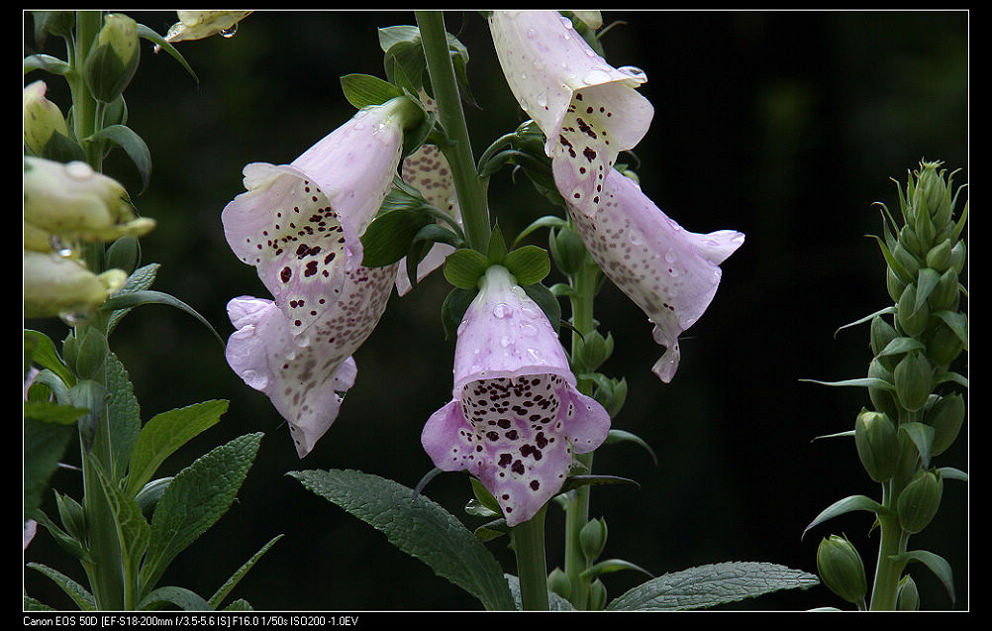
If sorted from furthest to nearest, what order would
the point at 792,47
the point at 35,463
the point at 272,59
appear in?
the point at 272,59 < the point at 792,47 < the point at 35,463

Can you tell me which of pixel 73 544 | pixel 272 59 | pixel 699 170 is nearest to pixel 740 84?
pixel 699 170

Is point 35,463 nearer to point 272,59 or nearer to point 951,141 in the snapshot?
point 272,59

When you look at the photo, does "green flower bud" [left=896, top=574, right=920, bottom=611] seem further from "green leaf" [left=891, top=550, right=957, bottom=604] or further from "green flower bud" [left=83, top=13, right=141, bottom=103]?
"green flower bud" [left=83, top=13, right=141, bottom=103]

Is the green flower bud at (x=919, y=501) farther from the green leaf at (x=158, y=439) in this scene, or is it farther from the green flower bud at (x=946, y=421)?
the green leaf at (x=158, y=439)

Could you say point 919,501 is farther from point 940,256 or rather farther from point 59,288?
point 59,288

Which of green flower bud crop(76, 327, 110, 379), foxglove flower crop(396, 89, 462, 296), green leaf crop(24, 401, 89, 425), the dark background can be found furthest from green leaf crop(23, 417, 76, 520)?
the dark background

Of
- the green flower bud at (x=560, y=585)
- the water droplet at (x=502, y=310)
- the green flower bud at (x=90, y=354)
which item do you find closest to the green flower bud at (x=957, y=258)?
the water droplet at (x=502, y=310)

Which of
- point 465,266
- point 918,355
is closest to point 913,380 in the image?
point 918,355
